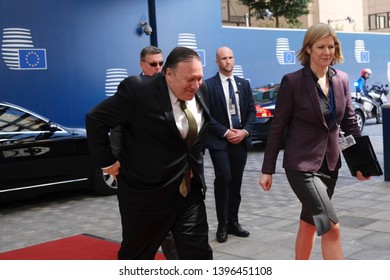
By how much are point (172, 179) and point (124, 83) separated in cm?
60

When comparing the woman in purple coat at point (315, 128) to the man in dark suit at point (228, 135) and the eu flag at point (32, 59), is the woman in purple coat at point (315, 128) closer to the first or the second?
the man in dark suit at point (228, 135)

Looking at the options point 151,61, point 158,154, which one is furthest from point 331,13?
point 158,154

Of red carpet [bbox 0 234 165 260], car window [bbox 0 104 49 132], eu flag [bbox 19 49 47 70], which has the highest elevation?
eu flag [bbox 19 49 47 70]

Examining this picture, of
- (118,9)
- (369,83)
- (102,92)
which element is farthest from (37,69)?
(369,83)

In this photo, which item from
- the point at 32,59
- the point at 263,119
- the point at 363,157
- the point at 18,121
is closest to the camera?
the point at 363,157

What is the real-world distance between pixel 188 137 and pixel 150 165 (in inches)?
10.4

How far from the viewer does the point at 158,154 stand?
320 centimetres

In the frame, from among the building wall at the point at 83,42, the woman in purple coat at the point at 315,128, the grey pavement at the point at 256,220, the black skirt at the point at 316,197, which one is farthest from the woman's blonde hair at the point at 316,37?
the building wall at the point at 83,42

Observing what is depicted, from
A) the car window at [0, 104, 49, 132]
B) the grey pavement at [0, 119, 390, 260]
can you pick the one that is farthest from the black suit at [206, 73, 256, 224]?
the car window at [0, 104, 49, 132]

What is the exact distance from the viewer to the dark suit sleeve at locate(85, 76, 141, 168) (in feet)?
10.5

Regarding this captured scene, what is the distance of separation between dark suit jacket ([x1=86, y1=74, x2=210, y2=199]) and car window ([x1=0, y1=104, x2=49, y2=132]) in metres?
4.63

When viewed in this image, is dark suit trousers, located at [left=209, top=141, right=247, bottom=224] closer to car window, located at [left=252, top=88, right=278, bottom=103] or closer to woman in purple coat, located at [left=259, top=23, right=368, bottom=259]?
woman in purple coat, located at [left=259, top=23, right=368, bottom=259]

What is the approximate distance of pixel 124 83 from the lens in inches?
127

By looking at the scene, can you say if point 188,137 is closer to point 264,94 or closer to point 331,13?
point 264,94
